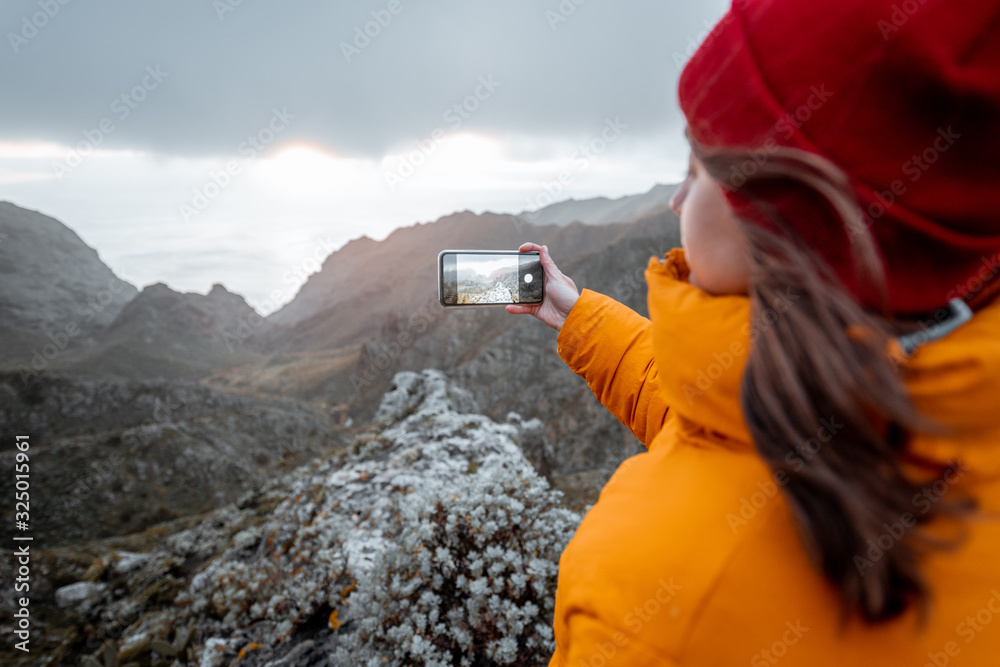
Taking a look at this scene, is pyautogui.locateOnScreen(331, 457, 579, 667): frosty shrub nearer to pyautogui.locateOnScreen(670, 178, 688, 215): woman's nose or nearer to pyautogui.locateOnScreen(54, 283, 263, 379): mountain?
pyautogui.locateOnScreen(670, 178, 688, 215): woman's nose

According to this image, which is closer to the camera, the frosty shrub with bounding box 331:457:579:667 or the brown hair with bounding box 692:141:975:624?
the brown hair with bounding box 692:141:975:624

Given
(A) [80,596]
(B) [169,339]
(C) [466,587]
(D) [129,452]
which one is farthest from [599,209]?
(C) [466,587]

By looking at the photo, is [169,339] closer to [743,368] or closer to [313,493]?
[313,493]

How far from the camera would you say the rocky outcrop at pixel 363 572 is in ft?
12.4

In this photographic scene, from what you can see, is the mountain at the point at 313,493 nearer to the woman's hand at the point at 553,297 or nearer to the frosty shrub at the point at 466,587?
the frosty shrub at the point at 466,587

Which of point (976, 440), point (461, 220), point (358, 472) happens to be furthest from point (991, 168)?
point (461, 220)

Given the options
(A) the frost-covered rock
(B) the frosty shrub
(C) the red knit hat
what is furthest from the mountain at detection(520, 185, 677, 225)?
(C) the red knit hat

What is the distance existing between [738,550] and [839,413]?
414mm

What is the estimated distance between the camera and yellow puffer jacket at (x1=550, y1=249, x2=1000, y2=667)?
962 mm

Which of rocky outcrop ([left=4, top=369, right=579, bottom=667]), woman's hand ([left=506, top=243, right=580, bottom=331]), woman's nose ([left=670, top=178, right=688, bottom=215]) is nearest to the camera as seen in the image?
woman's nose ([left=670, top=178, right=688, bottom=215])

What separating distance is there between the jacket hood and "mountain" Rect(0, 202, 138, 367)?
93.1 m

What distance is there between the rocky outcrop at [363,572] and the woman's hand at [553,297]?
2.04 meters

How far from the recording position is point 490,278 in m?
3.51

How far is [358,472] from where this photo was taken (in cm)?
825
